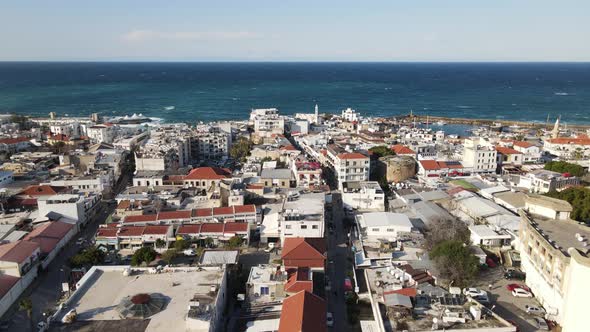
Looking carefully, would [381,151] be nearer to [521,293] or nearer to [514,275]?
[514,275]

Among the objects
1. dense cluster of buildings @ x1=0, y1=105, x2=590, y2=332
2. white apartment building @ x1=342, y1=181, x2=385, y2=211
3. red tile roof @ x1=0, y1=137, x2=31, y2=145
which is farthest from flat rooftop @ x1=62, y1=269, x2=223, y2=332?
red tile roof @ x1=0, y1=137, x2=31, y2=145

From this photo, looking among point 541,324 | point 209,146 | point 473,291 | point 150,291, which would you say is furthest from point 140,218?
point 541,324

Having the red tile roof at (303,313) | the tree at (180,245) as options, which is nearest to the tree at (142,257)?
the tree at (180,245)

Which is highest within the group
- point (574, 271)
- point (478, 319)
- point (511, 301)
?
point (574, 271)

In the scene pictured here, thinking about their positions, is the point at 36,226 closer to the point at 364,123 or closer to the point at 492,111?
the point at 364,123

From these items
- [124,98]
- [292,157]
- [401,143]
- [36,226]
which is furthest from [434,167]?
[124,98]

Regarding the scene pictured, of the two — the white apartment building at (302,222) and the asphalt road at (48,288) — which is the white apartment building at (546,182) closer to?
the white apartment building at (302,222)

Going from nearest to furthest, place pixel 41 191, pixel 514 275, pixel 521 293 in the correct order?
pixel 521 293, pixel 514 275, pixel 41 191

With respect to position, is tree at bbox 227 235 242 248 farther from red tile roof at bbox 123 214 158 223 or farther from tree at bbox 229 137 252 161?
tree at bbox 229 137 252 161
